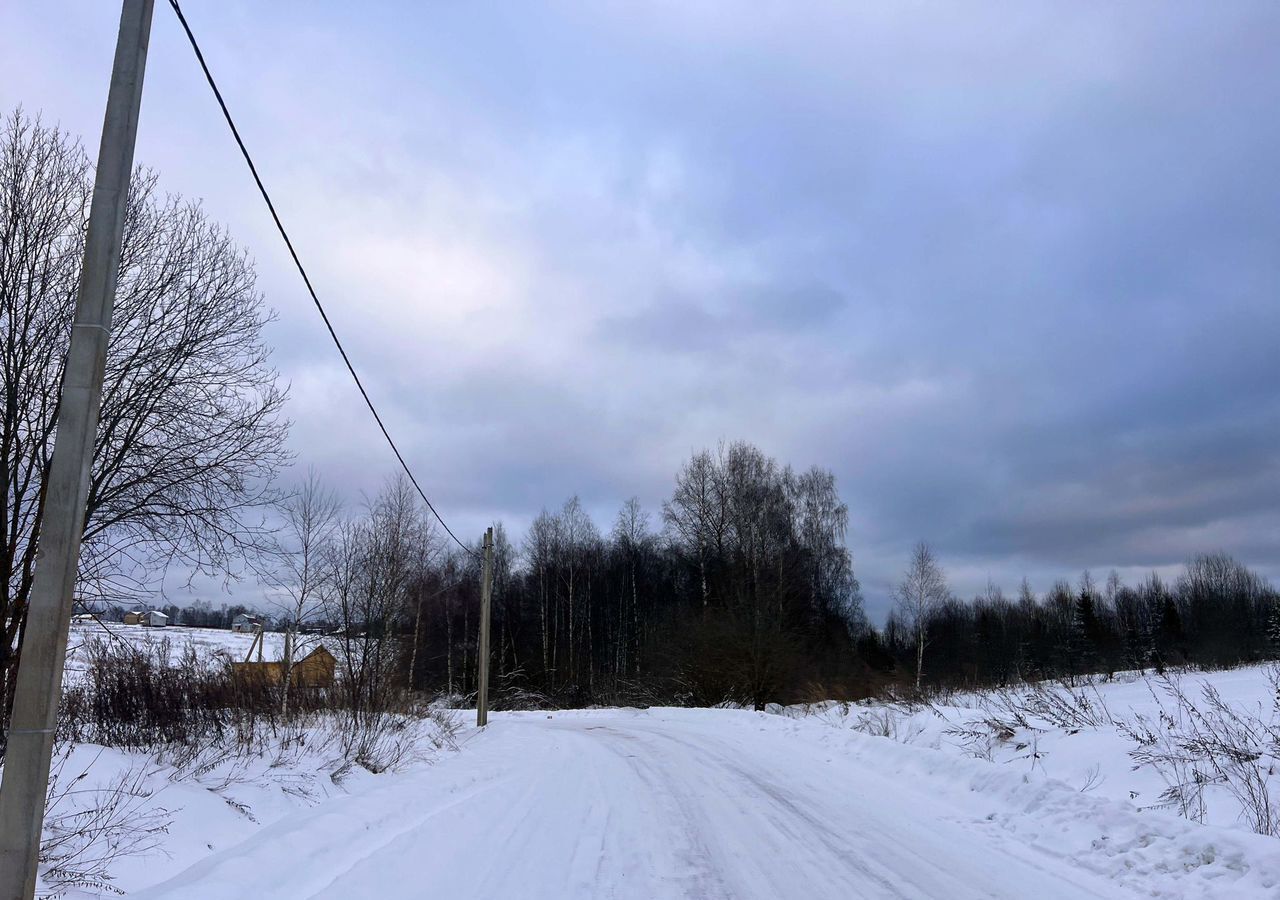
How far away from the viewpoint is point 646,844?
7.61 meters

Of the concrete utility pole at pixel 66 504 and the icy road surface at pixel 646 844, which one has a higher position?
the concrete utility pole at pixel 66 504

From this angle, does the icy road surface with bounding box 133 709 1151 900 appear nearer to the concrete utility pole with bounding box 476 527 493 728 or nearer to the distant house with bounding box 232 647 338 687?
the distant house with bounding box 232 647 338 687

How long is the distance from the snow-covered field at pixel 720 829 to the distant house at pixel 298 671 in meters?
1.14

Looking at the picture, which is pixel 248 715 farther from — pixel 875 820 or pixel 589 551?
A: pixel 589 551

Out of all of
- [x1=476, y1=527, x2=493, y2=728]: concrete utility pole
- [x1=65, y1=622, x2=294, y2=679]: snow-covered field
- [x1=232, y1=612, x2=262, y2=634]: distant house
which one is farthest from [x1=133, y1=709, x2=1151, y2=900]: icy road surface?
[x1=476, y1=527, x2=493, y2=728]: concrete utility pole

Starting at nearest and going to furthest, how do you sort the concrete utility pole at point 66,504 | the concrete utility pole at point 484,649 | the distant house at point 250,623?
the concrete utility pole at point 66,504 → the distant house at point 250,623 → the concrete utility pole at point 484,649

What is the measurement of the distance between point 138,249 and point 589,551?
5892 cm

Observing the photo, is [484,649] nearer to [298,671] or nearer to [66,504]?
[298,671]

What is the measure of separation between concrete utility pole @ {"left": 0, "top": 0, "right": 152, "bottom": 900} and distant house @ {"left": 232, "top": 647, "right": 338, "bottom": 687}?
8.69 metres

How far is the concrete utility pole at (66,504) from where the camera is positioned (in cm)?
395

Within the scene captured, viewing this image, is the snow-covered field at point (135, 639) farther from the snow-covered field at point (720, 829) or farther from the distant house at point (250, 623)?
the distant house at point (250, 623)

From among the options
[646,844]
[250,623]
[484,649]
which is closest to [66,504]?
[646,844]

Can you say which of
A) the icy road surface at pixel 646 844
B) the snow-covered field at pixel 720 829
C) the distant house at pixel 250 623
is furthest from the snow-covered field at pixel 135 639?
the distant house at pixel 250 623

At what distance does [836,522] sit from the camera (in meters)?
63.6
